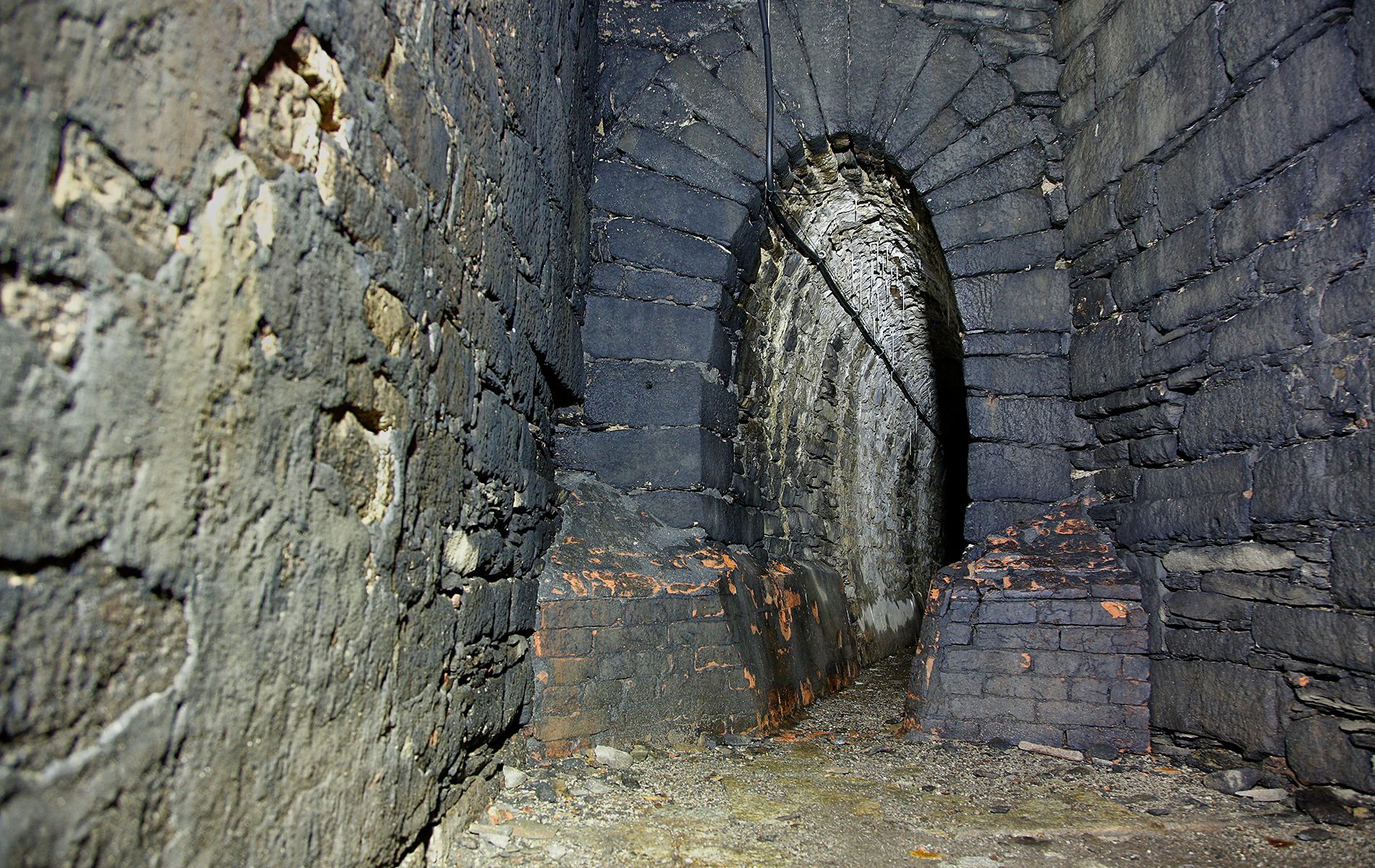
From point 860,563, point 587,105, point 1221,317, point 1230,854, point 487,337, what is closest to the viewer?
point 1230,854

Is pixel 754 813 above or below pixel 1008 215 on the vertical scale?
below

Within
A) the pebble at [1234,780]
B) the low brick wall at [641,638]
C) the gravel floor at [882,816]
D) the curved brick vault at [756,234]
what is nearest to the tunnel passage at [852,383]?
the curved brick vault at [756,234]

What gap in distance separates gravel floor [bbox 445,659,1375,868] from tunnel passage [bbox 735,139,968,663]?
5.34 ft

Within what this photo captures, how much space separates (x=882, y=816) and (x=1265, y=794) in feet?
3.85

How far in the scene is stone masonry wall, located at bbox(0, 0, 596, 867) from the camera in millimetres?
893

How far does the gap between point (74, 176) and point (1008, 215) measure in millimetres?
3864

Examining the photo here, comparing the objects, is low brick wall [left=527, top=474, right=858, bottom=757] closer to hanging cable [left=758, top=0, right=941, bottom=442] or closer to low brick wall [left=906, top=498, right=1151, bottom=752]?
low brick wall [left=906, top=498, right=1151, bottom=752]

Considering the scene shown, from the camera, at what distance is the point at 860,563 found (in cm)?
670

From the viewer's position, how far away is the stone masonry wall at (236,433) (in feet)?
2.93

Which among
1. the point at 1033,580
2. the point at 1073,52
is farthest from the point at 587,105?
the point at 1033,580

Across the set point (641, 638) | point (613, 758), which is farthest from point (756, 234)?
point (613, 758)

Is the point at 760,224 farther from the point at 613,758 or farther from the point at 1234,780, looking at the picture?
the point at 1234,780

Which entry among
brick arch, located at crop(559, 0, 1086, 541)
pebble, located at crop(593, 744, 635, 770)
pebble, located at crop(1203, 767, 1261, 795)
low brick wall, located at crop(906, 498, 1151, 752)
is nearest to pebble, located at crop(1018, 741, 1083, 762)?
low brick wall, located at crop(906, 498, 1151, 752)

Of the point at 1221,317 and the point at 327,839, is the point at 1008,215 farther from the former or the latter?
the point at 327,839
